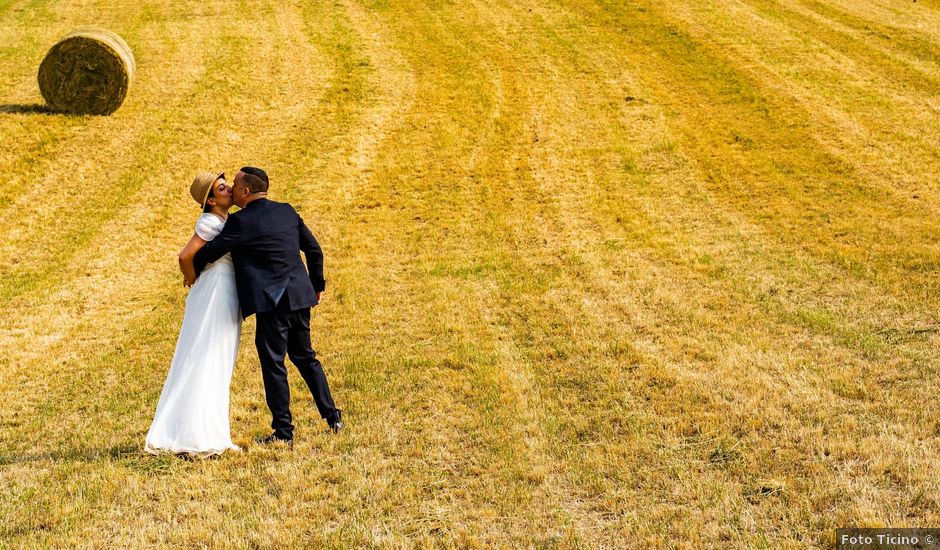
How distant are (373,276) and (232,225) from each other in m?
6.60

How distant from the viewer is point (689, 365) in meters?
9.60

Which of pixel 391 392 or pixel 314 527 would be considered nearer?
pixel 314 527

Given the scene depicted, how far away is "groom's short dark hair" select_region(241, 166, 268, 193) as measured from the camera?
764cm

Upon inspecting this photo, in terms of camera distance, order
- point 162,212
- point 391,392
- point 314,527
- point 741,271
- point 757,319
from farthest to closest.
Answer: point 162,212
point 741,271
point 757,319
point 391,392
point 314,527

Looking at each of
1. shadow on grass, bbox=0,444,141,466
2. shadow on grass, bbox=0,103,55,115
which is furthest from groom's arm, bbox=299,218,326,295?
shadow on grass, bbox=0,103,55,115

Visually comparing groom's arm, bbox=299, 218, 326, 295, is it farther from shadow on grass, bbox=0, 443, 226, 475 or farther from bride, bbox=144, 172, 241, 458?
shadow on grass, bbox=0, 443, 226, 475

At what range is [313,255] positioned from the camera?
802cm

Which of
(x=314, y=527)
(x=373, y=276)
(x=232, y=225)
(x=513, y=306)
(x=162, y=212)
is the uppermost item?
(x=232, y=225)

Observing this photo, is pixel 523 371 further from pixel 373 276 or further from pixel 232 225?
pixel 373 276

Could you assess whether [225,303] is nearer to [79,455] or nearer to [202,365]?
[202,365]

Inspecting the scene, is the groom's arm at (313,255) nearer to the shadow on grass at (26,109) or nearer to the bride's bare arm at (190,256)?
the bride's bare arm at (190,256)

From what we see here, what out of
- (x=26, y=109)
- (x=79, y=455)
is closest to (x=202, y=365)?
(x=79, y=455)

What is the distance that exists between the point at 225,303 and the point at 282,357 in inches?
27.8

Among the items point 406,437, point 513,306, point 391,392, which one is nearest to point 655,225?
point 513,306
